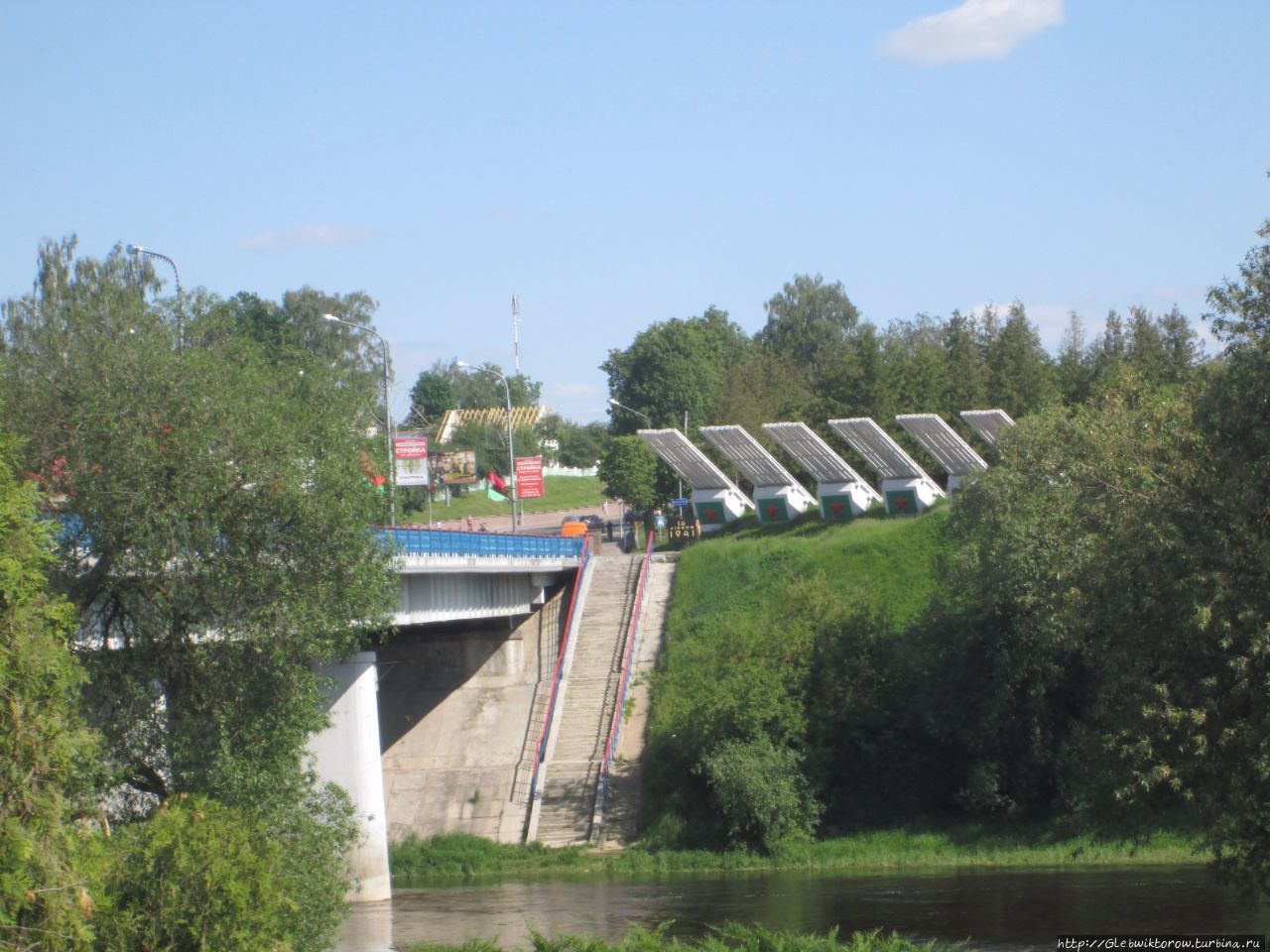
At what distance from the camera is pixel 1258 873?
19547mm

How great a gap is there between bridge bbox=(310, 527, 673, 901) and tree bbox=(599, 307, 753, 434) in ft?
199

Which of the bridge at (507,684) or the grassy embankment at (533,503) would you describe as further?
the grassy embankment at (533,503)

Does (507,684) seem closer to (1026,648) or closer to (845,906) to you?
(1026,648)

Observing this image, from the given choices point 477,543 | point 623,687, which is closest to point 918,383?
point 623,687

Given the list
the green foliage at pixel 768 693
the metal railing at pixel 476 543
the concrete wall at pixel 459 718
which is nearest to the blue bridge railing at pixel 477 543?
the metal railing at pixel 476 543

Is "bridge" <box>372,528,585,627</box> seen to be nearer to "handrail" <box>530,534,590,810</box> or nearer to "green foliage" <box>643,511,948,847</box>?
"handrail" <box>530,534,590,810</box>

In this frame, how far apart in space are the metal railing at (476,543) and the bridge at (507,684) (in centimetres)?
7

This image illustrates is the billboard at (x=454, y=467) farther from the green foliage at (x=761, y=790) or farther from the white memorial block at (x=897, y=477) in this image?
the green foliage at (x=761, y=790)

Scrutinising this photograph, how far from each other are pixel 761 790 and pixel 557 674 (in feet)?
41.3

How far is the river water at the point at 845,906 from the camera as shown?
93.8 feet

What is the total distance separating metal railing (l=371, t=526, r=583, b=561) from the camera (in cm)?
3433

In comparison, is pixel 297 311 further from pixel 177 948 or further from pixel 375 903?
pixel 177 948

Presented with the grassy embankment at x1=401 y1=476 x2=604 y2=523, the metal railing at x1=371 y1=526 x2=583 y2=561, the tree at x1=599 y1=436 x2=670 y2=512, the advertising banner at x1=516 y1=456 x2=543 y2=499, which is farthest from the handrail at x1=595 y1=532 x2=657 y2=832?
the grassy embankment at x1=401 y1=476 x2=604 y2=523

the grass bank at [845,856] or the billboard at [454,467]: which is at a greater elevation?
the billboard at [454,467]
